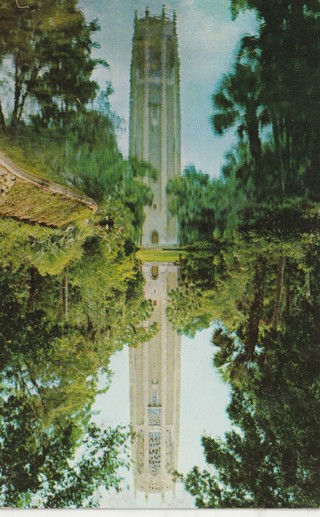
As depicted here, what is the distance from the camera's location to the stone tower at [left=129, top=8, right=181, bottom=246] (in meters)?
2.72

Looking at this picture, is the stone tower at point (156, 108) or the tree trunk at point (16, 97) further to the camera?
the tree trunk at point (16, 97)

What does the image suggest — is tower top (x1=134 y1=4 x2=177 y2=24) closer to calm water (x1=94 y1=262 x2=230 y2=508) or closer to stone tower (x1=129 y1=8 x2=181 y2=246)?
stone tower (x1=129 y1=8 x2=181 y2=246)

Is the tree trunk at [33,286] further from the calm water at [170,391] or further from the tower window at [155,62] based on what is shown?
the tower window at [155,62]

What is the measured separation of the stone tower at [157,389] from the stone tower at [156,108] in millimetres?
265

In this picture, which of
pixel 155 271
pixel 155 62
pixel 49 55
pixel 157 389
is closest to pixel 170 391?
pixel 157 389

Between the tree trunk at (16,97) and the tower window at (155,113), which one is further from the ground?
the tree trunk at (16,97)

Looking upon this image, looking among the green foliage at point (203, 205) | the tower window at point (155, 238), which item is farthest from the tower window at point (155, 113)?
the tower window at point (155, 238)

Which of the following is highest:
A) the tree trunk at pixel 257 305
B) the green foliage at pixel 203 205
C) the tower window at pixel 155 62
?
the tower window at pixel 155 62

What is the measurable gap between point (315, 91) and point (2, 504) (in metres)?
3.08

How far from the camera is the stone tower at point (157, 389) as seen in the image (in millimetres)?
2668

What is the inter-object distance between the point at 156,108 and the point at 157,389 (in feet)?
5.39

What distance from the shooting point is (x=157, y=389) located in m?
2.67

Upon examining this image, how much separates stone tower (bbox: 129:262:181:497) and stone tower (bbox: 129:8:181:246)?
0.87 ft

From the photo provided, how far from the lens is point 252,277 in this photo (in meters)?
2.73
